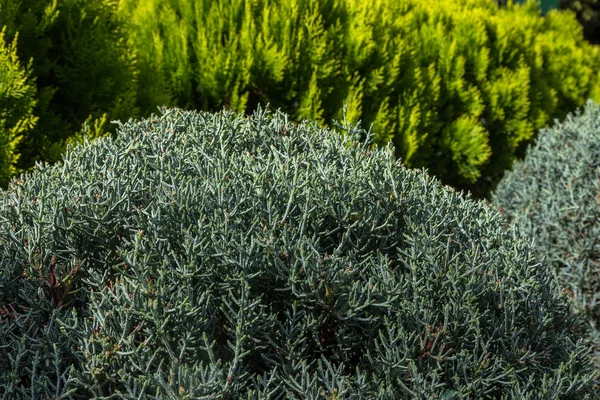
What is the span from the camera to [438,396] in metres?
1.69

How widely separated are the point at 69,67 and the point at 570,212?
10.1ft

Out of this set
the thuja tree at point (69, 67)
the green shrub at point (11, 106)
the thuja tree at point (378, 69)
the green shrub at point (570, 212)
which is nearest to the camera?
the green shrub at point (11, 106)

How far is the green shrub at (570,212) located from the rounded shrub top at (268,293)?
1.92 metres

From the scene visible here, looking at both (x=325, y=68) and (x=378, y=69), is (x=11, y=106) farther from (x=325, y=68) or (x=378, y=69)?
(x=378, y=69)

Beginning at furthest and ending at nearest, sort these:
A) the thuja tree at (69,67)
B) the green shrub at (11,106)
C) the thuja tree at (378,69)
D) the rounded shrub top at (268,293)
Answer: the thuja tree at (378,69) → the thuja tree at (69,67) → the green shrub at (11,106) → the rounded shrub top at (268,293)

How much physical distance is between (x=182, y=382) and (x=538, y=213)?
3.19 metres

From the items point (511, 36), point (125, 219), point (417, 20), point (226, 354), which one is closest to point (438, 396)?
point (226, 354)

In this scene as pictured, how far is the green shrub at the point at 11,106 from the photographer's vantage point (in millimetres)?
3459

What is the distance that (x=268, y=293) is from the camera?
179 cm

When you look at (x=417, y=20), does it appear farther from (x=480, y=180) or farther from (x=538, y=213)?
(x=538, y=213)

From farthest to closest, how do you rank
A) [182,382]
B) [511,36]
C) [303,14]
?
[511,36]
[303,14]
[182,382]

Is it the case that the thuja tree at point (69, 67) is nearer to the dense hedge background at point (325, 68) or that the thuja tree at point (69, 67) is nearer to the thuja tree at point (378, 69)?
the dense hedge background at point (325, 68)

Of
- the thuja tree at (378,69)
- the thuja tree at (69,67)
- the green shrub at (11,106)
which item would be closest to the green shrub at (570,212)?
the thuja tree at (378,69)

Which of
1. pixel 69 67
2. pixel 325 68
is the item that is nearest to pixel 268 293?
pixel 69 67
